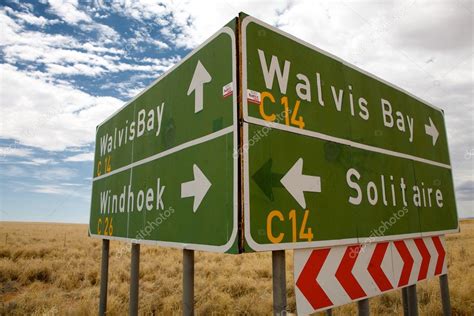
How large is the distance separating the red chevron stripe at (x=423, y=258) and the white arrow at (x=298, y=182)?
1.86 metres

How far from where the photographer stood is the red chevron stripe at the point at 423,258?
3308mm

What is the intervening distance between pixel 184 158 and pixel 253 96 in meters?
0.81

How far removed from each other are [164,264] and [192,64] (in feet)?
32.6

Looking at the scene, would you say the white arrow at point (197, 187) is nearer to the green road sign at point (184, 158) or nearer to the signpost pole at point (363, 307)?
the green road sign at point (184, 158)

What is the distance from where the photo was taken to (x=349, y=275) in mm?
2469

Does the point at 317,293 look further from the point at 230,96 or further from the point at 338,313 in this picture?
the point at 338,313

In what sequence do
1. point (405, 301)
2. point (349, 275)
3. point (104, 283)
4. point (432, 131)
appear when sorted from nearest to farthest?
point (349, 275)
point (405, 301)
point (432, 131)
point (104, 283)

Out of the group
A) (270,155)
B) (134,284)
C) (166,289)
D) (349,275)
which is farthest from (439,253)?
(166,289)

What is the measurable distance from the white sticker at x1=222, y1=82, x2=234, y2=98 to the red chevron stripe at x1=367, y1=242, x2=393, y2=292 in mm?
1903

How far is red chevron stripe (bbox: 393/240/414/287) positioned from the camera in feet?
9.88

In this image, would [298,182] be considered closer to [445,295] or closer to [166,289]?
[445,295]

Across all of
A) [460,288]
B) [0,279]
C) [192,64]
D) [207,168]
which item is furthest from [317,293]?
[0,279]

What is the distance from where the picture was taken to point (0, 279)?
380 inches

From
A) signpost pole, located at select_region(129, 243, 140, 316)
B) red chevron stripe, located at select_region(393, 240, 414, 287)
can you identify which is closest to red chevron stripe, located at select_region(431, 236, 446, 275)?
red chevron stripe, located at select_region(393, 240, 414, 287)
